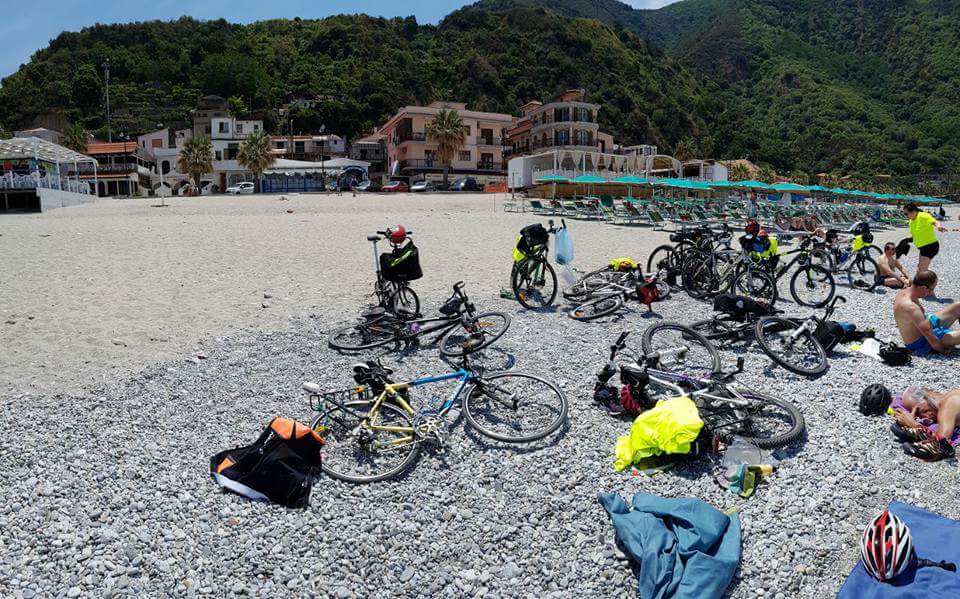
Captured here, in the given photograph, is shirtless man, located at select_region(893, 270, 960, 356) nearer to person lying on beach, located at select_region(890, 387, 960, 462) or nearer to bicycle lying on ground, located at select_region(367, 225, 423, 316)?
person lying on beach, located at select_region(890, 387, 960, 462)

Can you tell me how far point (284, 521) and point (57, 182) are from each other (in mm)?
41861

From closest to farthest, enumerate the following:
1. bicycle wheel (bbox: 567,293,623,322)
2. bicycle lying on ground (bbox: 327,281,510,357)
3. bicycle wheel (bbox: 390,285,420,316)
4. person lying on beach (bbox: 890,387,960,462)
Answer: person lying on beach (bbox: 890,387,960,462) < bicycle lying on ground (bbox: 327,281,510,357) < bicycle wheel (bbox: 390,285,420,316) < bicycle wheel (bbox: 567,293,623,322)

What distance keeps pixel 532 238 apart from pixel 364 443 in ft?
16.2

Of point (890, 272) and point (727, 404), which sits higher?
point (890, 272)

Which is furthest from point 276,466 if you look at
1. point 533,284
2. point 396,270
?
point 533,284

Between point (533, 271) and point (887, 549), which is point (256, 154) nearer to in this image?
point (533, 271)

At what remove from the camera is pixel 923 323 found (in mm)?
6801

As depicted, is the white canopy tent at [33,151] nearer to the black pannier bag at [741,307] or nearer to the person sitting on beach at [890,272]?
the black pannier bag at [741,307]

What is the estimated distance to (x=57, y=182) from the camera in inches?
1474

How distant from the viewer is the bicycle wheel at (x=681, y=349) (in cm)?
612

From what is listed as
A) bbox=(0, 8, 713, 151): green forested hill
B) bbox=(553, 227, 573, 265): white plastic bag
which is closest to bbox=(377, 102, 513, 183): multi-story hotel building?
bbox=(0, 8, 713, 151): green forested hill

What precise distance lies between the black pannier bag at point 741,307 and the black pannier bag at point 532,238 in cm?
269

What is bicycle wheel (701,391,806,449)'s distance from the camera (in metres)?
4.74

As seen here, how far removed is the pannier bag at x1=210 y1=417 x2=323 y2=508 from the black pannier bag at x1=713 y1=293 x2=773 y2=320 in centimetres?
489
